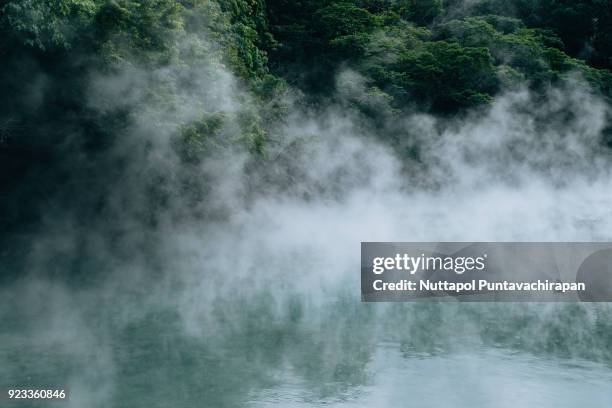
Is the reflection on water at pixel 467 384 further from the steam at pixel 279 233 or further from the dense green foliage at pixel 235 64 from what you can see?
the dense green foliage at pixel 235 64

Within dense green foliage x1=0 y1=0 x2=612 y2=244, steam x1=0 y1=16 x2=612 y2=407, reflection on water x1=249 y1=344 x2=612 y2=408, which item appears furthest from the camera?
dense green foliage x1=0 y1=0 x2=612 y2=244

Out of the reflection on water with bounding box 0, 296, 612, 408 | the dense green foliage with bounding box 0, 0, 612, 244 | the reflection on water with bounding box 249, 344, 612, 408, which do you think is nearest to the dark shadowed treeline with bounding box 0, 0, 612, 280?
the dense green foliage with bounding box 0, 0, 612, 244

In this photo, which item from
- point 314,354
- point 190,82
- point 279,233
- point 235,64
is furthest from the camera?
point 279,233

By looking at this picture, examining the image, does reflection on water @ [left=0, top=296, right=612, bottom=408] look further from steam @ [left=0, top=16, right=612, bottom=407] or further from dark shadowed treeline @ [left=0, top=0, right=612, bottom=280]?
dark shadowed treeline @ [left=0, top=0, right=612, bottom=280]

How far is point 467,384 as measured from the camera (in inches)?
218

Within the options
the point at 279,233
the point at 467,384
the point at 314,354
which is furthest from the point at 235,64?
the point at 467,384

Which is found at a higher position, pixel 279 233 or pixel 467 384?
pixel 279 233

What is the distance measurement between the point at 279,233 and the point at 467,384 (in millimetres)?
6640

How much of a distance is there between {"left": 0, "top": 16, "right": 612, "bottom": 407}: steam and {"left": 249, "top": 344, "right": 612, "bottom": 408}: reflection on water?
187 mm

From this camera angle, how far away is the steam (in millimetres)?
6074

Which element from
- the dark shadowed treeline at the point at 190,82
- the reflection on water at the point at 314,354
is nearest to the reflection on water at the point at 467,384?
the reflection on water at the point at 314,354

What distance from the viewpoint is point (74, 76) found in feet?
28.5

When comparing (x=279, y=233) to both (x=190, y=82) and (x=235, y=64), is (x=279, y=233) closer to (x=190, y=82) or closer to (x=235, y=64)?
(x=235, y=64)

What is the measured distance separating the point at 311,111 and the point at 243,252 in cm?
445
